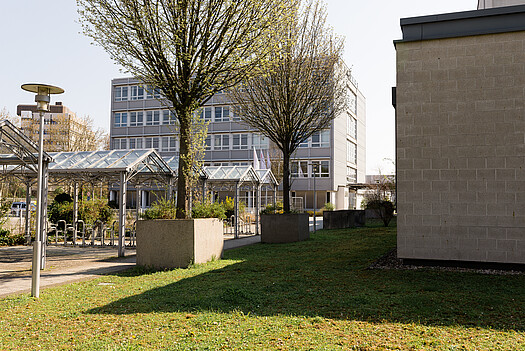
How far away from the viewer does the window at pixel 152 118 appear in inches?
2534

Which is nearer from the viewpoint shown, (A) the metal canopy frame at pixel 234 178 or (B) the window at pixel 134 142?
(A) the metal canopy frame at pixel 234 178

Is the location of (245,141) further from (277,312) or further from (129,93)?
(277,312)

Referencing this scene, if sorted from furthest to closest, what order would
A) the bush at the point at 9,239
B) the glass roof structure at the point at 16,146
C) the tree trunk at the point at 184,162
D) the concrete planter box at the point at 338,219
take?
1. the concrete planter box at the point at 338,219
2. the bush at the point at 9,239
3. the glass roof structure at the point at 16,146
4. the tree trunk at the point at 184,162

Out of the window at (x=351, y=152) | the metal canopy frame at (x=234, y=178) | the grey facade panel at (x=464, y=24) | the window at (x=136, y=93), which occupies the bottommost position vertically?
the metal canopy frame at (x=234, y=178)

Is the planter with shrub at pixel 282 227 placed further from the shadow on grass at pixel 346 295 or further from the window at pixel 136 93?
Answer: the window at pixel 136 93

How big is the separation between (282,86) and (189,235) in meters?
10.0

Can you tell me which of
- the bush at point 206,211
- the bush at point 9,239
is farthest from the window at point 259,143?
the bush at point 206,211

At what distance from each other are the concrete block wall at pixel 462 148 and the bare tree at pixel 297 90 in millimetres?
8896

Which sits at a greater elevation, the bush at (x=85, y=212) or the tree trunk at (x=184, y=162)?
the tree trunk at (x=184, y=162)

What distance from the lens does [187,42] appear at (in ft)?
39.8

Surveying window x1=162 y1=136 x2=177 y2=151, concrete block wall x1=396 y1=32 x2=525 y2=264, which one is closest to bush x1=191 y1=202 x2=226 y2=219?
concrete block wall x1=396 y1=32 x2=525 y2=264

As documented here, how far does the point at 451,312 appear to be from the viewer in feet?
21.7

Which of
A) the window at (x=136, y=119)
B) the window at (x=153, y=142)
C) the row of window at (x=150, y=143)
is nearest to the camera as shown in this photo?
the row of window at (x=150, y=143)

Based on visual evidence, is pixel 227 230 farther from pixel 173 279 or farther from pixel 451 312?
pixel 451 312
